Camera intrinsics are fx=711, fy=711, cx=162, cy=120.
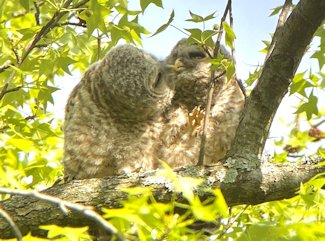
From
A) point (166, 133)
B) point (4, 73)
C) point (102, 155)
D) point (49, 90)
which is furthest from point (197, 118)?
point (4, 73)

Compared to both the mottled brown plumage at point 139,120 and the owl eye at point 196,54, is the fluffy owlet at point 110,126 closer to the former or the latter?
the mottled brown plumage at point 139,120

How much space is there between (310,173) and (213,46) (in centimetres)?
77

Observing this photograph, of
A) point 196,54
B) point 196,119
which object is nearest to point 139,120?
point 196,119

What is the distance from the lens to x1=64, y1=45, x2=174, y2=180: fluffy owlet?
4.12m

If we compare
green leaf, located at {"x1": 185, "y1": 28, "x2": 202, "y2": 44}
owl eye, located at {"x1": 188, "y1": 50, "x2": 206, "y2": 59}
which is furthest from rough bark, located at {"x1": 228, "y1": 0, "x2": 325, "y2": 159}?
owl eye, located at {"x1": 188, "y1": 50, "x2": 206, "y2": 59}

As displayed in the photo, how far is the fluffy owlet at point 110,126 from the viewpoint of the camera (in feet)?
13.5

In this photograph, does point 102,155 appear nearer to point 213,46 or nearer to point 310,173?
point 213,46

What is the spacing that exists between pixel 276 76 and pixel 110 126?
131cm

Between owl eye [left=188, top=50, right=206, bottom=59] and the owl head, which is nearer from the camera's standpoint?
the owl head

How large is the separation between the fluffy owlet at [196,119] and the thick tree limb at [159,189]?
844mm

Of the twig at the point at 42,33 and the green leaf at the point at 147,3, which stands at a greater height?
the green leaf at the point at 147,3

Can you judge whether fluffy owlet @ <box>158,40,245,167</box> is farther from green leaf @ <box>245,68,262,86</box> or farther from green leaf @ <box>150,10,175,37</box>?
green leaf @ <box>150,10,175,37</box>

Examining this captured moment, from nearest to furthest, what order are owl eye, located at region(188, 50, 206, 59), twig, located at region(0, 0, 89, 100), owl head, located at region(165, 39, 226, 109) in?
twig, located at region(0, 0, 89, 100)
owl head, located at region(165, 39, 226, 109)
owl eye, located at region(188, 50, 206, 59)

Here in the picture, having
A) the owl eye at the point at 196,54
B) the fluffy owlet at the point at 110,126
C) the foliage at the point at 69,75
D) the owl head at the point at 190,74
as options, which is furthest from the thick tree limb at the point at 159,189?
the owl eye at the point at 196,54
